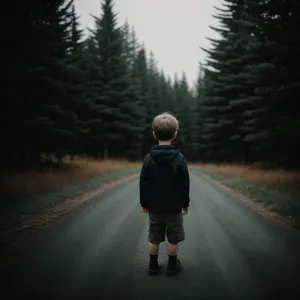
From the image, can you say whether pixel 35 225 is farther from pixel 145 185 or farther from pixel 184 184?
pixel 184 184

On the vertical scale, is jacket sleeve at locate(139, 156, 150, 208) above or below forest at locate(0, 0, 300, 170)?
below

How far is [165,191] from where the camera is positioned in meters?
3.87

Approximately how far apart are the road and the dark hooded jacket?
86 centimetres

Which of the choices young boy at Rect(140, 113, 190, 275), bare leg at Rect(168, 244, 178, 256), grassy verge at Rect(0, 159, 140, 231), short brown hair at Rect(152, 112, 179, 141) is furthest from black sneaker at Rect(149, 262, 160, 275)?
grassy verge at Rect(0, 159, 140, 231)

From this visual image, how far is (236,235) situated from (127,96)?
28.4 m

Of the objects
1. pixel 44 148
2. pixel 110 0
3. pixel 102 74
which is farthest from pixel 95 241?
pixel 110 0

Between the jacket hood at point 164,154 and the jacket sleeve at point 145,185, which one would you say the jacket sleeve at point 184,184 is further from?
the jacket sleeve at point 145,185

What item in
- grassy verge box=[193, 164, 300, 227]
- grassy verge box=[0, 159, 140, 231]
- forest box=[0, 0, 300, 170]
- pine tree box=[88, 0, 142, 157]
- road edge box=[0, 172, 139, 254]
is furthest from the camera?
pine tree box=[88, 0, 142, 157]

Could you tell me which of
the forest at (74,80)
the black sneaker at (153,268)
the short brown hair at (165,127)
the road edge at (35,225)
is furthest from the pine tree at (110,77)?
the black sneaker at (153,268)

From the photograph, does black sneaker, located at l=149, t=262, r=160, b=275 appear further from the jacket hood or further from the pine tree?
the pine tree

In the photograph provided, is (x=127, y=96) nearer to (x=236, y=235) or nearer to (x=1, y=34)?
(x=1, y=34)

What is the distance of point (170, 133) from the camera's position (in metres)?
3.95

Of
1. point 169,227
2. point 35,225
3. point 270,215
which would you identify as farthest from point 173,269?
point 270,215

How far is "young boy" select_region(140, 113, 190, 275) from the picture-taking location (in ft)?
12.6
